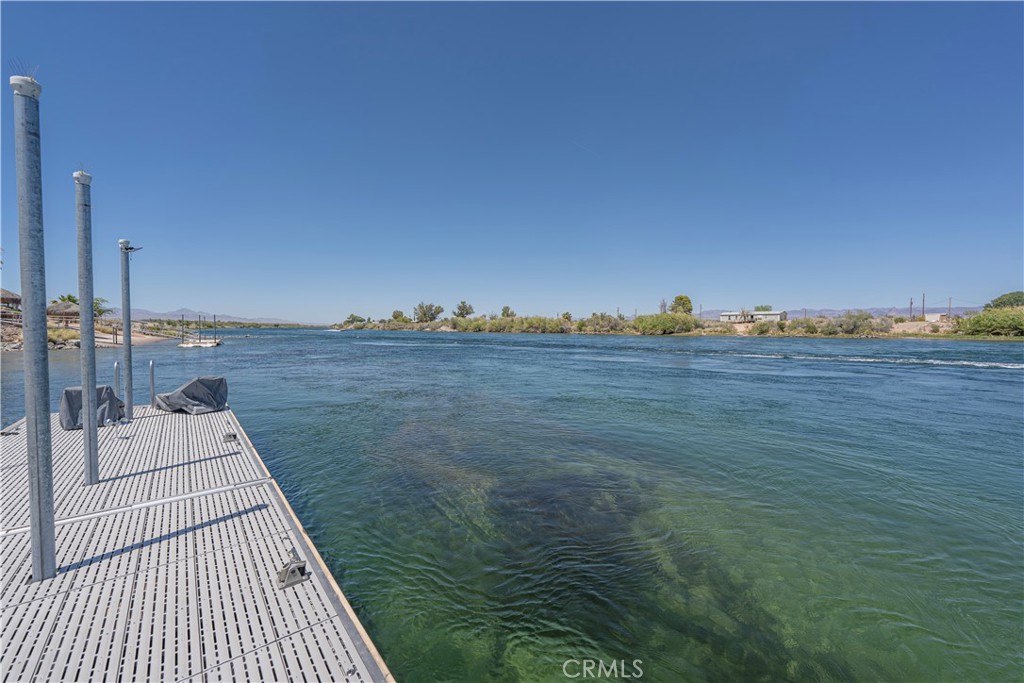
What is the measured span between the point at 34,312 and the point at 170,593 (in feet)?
8.59

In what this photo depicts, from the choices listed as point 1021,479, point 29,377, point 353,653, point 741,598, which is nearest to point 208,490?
point 29,377

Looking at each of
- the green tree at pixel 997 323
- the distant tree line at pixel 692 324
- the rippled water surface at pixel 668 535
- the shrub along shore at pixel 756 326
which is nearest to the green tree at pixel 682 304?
the distant tree line at pixel 692 324

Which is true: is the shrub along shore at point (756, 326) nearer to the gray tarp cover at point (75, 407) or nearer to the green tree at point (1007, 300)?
the green tree at point (1007, 300)

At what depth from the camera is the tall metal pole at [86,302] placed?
4.95 metres

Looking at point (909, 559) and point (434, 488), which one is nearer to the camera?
point (909, 559)

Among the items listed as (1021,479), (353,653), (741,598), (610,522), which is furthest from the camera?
(1021,479)

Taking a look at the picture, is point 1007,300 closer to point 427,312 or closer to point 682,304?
point 682,304

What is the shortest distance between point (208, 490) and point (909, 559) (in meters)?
9.72

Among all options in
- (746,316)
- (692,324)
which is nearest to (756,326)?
(692,324)

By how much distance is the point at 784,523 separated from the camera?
6238mm

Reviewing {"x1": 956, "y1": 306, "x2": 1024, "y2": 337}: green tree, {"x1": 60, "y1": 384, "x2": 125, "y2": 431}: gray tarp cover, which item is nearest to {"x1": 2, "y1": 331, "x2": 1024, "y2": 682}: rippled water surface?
{"x1": 60, "y1": 384, "x2": 125, "y2": 431}: gray tarp cover

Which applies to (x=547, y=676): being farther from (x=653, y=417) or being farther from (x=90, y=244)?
(x=653, y=417)

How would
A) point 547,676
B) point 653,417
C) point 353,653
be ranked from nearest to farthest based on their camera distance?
point 353,653 → point 547,676 → point 653,417

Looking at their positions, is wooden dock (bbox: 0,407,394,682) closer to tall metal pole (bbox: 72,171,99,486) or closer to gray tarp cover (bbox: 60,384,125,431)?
tall metal pole (bbox: 72,171,99,486)
